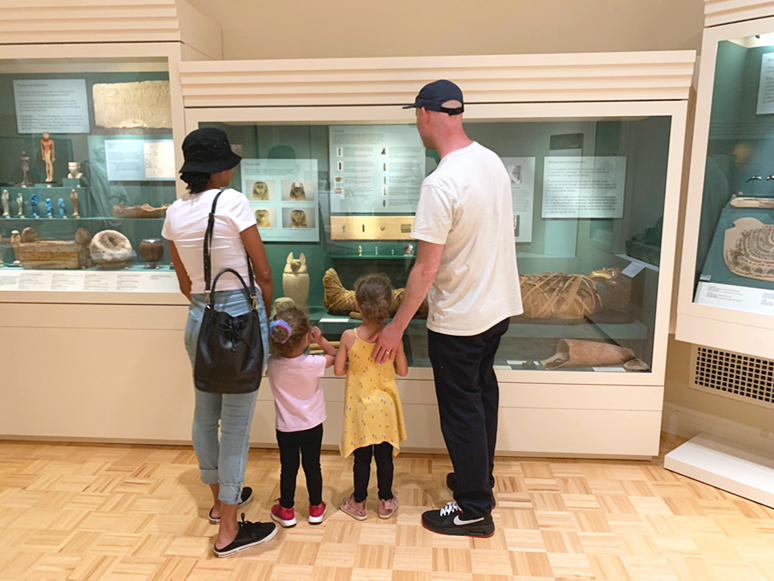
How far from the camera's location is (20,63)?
3035 millimetres

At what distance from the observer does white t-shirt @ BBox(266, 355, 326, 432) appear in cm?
233

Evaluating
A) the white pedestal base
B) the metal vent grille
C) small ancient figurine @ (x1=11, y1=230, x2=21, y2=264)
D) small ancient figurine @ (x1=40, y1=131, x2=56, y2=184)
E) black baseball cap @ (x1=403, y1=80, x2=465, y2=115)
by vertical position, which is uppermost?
black baseball cap @ (x1=403, y1=80, x2=465, y2=115)

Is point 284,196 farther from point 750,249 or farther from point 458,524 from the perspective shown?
point 750,249

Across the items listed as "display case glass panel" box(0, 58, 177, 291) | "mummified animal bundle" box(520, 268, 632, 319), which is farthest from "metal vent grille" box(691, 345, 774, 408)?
"display case glass panel" box(0, 58, 177, 291)

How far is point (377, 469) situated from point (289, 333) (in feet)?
2.58

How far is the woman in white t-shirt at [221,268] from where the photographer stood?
81.6 inches

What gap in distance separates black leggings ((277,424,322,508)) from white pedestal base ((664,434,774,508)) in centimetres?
191

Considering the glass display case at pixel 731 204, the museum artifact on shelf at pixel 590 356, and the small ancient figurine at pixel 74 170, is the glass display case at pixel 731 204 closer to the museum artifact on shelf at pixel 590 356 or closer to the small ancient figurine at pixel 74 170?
the museum artifact on shelf at pixel 590 356

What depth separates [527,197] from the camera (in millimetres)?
3098

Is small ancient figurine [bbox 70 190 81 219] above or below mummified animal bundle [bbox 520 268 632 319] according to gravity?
above

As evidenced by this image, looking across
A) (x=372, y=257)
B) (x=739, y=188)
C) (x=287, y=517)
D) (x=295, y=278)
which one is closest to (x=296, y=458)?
(x=287, y=517)

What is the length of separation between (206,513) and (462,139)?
2059 mm

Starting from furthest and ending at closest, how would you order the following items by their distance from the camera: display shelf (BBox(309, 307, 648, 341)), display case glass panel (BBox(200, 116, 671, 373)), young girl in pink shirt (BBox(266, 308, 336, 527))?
display shelf (BBox(309, 307, 648, 341)) < display case glass panel (BBox(200, 116, 671, 373)) < young girl in pink shirt (BBox(266, 308, 336, 527))

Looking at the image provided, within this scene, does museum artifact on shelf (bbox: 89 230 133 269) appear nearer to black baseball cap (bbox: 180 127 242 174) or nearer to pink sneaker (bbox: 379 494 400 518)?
black baseball cap (bbox: 180 127 242 174)
